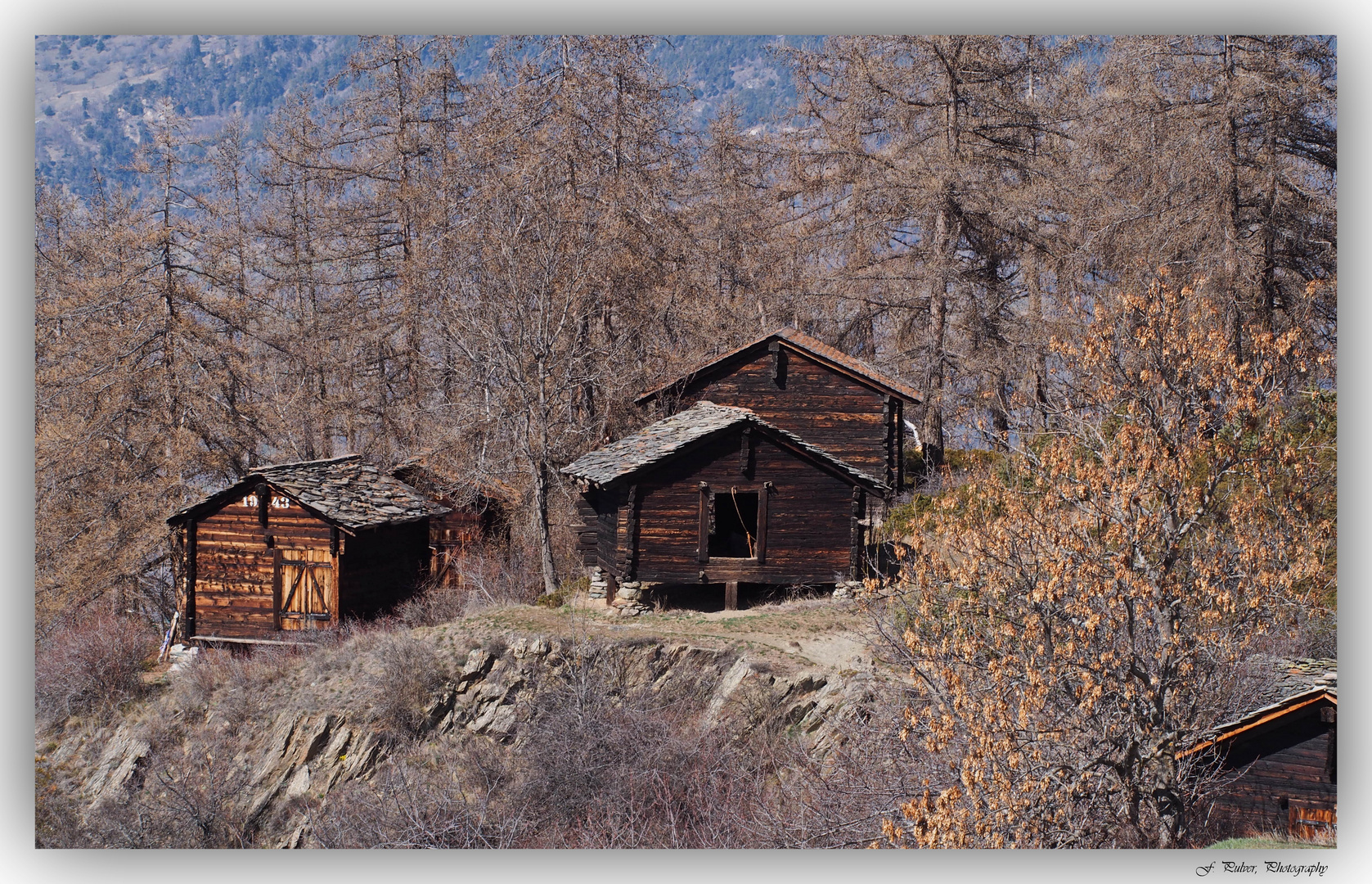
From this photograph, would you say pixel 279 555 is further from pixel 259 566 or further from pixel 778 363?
pixel 778 363

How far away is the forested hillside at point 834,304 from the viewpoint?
28.0 ft

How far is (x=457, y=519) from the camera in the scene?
22.0 m

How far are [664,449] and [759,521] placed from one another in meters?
2.00

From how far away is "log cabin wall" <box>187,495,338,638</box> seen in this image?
63.1 ft

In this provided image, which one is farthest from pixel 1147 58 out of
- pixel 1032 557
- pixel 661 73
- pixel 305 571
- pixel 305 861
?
pixel 305 571

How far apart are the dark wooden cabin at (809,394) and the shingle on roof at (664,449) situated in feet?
10.4

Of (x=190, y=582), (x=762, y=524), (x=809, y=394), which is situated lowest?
(x=190, y=582)

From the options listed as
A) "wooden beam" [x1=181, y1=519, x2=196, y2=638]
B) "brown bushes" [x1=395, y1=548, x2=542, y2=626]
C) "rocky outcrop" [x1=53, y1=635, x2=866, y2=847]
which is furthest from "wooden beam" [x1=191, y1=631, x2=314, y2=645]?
"rocky outcrop" [x1=53, y1=635, x2=866, y2=847]

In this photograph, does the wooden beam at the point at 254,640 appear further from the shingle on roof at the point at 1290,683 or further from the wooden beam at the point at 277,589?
the shingle on roof at the point at 1290,683

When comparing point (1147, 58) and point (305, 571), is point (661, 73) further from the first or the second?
point (305, 571)

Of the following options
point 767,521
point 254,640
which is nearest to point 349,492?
point 254,640

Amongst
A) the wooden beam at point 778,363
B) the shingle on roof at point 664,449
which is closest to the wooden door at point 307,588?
the shingle on roof at point 664,449

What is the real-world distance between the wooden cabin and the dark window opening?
15.2ft

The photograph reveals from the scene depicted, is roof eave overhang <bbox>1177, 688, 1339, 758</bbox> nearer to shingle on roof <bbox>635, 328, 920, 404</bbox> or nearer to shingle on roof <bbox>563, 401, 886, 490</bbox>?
shingle on roof <bbox>563, 401, 886, 490</bbox>
